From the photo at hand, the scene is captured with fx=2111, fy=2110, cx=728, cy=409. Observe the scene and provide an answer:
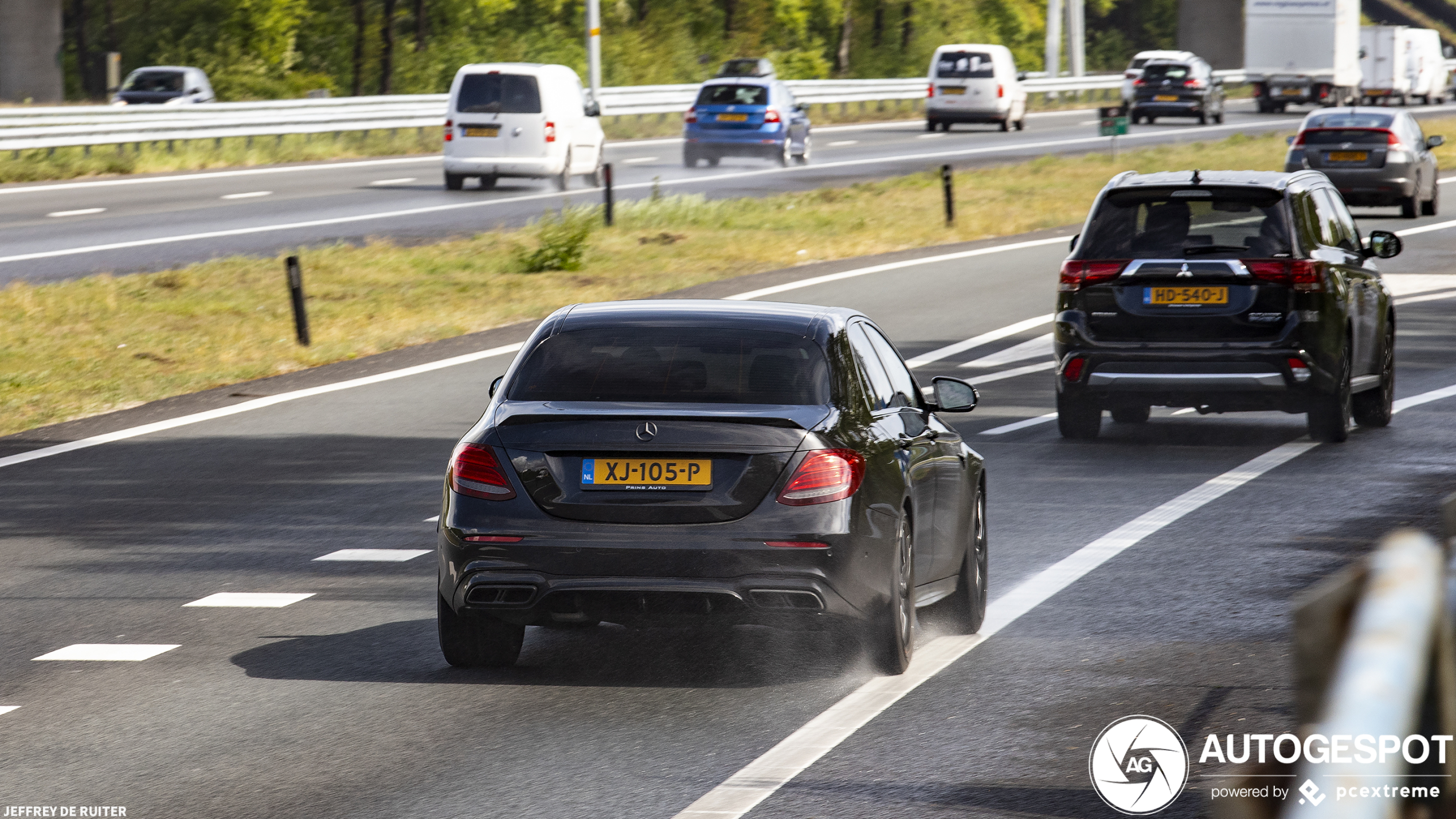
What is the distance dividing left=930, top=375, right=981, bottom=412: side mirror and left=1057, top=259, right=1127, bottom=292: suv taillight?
5297 millimetres

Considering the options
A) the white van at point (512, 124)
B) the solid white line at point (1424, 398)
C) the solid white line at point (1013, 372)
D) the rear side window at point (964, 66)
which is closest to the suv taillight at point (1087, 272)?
the solid white line at point (1424, 398)

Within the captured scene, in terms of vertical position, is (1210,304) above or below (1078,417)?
above

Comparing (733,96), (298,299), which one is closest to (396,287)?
(298,299)

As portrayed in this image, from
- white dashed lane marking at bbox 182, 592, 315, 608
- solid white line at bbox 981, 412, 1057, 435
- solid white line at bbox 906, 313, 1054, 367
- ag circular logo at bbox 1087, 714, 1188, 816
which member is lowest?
solid white line at bbox 906, 313, 1054, 367

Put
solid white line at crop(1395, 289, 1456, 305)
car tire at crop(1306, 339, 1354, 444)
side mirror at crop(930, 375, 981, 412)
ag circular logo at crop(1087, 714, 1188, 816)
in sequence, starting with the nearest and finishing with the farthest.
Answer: ag circular logo at crop(1087, 714, 1188, 816) < side mirror at crop(930, 375, 981, 412) < car tire at crop(1306, 339, 1354, 444) < solid white line at crop(1395, 289, 1456, 305)

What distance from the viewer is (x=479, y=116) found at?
3519cm

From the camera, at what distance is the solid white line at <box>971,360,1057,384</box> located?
17656 mm

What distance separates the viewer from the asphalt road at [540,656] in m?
5.89

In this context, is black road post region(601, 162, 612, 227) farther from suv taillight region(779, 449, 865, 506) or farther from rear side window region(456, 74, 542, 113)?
A: suv taillight region(779, 449, 865, 506)

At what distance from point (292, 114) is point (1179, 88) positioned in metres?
28.1

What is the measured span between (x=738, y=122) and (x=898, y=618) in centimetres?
3560

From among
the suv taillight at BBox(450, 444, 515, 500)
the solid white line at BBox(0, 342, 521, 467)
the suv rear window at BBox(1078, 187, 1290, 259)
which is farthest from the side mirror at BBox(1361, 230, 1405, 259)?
the suv taillight at BBox(450, 444, 515, 500)

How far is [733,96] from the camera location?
4228cm

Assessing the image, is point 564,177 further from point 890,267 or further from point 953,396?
point 953,396
